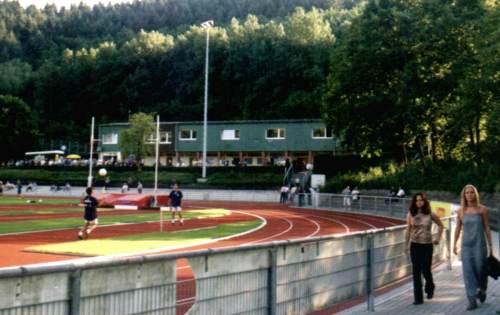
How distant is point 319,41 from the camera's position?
11531 cm

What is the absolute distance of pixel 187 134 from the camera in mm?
85250

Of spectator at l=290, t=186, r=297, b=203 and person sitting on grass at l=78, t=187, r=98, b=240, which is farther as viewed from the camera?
spectator at l=290, t=186, r=297, b=203

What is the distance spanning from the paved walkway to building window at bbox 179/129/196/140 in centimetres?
7220

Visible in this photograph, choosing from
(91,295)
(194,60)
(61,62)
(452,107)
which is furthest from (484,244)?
(61,62)

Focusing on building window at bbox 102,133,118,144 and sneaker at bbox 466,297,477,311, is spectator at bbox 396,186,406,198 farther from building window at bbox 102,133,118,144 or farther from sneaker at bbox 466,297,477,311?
building window at bbox 102,133,118,144

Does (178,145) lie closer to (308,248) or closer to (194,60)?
(194,60)

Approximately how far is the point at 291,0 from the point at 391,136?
Answer: 481 ft

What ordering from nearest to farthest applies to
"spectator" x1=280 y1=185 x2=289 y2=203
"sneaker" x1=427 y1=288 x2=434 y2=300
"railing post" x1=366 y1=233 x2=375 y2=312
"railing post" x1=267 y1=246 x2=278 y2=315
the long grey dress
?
"railing post" x1=267 y1=246 x2=278 y2=315, the long grey dress, "railing post" x1=366 y1=233 x2=375 y2=312, "sneaker" x1=427 y1=288 x2=434 y2=300, "spectator" x1=280 y1=185 x2=289 y2=203

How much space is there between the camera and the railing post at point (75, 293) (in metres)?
4.82

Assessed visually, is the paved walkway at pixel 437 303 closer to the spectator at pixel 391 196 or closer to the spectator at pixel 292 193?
the spectator at pixel 391 196

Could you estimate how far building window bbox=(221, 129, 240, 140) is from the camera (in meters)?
80.7

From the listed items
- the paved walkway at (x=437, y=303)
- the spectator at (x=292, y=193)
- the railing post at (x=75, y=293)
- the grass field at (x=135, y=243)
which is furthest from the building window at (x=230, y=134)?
the railing post at (x=75, y=293)

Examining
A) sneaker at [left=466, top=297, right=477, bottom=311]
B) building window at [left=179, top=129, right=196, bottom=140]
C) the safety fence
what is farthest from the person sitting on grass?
building window at [left=179, top=129, right=196, bottom=140]

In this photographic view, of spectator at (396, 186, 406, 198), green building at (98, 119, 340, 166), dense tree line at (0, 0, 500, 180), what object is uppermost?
dense tree line at (0, 0, 500, 180)
